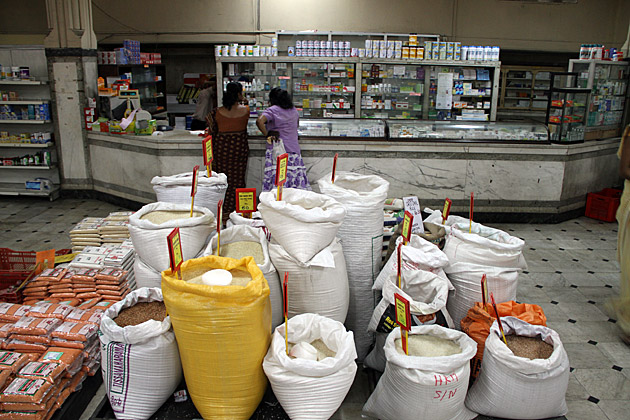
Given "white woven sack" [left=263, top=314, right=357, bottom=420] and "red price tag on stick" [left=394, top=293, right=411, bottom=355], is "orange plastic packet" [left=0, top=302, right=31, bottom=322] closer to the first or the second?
"white woven sack" [left=263, top=314, right=357, bottom=420]

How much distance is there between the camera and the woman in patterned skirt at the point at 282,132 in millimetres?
6047

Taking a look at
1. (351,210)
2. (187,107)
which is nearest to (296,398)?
(351,210)

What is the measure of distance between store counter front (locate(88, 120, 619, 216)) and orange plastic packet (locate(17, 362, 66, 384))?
397 cm

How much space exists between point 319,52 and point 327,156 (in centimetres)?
258

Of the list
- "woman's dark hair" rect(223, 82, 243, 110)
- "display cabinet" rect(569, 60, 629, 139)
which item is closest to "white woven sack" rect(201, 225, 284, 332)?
"woman's dark hair" rect(223, 82, 243, 110)

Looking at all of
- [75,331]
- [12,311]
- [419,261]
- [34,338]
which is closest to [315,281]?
[419,261]

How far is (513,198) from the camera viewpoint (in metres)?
6.74

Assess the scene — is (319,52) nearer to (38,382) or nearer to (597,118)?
(597,118)

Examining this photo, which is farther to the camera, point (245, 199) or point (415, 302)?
point (245, 199)

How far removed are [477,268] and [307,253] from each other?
1.07 m

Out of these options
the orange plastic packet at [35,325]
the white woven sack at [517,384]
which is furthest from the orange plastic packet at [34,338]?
the white woven sack at [517,384]

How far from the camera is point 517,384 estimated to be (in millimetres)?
2506

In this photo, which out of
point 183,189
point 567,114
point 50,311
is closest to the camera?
point 50,311

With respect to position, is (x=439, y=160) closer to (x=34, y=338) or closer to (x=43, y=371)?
(x=34, y=338)
